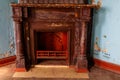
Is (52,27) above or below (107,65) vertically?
above

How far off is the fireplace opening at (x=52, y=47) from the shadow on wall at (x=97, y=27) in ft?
1.87

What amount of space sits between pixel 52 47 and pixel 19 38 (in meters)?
0.87

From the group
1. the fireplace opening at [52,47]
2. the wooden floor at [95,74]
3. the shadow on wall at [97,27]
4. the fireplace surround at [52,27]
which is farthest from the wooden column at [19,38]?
the shadow on wall at [97,27]

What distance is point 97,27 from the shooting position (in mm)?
3219

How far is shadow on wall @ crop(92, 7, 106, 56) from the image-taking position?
122 inches

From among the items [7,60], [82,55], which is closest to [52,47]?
[82,55]

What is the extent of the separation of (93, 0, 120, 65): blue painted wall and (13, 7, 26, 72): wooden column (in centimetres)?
142

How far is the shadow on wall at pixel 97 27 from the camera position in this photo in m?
3.11

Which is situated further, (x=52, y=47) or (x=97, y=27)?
(x=52, y=47)

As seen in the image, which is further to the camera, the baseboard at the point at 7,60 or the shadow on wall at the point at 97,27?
the baseboard at the point at 7,60

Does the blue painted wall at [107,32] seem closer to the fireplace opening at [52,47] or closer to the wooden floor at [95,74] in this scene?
the wooden floor at [95,74]

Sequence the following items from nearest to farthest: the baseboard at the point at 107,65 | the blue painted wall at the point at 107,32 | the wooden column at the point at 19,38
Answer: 1. the wooden column at the point at 19,38
2. the blue painted wall at the point at 107,32
3. the baseboard at the point at 107,65

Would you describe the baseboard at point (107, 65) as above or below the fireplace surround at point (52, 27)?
below

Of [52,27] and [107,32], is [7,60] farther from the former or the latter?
[107,32]
